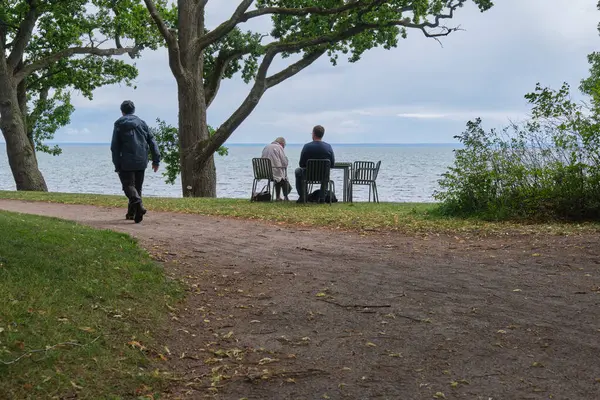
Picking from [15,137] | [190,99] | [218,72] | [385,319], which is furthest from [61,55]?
[385,319]

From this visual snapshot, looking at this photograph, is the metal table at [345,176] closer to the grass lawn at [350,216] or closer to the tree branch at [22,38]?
the grass lawn at [350,216]

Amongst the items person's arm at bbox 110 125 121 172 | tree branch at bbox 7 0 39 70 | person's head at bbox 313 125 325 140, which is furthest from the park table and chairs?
tree branch at bbox 7 0 39 70

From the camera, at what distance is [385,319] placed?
626cm

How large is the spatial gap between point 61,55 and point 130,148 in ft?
54.6

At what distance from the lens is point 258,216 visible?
45.0 ft

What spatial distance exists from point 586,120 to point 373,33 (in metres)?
12.1

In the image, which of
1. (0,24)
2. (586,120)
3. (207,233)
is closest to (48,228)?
(207,233)

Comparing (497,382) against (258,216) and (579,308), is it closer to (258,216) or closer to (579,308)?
(579,308)

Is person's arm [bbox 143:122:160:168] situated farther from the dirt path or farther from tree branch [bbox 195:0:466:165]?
tree branch [bbox 195:0:466:165]

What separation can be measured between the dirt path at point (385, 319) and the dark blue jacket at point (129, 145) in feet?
5.94

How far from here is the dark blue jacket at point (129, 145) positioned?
11.6m

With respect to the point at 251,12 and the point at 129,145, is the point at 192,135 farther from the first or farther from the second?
the point at 129,145

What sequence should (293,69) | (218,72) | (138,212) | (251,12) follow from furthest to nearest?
1. (218,72)
2. (293,69)
3. (251,12)
4. (138,212)

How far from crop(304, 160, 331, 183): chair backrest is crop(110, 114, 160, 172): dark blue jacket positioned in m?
4.86
